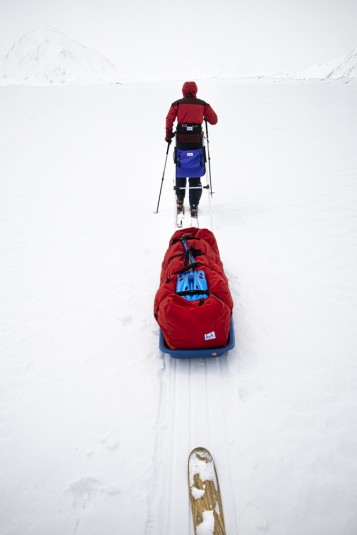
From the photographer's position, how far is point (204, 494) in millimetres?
2199

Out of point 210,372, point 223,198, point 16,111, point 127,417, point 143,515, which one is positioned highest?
point 16,111

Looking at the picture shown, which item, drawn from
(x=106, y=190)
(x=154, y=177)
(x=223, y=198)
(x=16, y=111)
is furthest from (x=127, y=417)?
(x=16, y=111)

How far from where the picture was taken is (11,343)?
3684 millimetres

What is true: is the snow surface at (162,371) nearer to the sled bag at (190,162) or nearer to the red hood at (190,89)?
the sled bag at (190,162)

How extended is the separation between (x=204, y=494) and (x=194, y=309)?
1.53m

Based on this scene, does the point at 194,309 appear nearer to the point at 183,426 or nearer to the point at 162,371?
the point at 162,371

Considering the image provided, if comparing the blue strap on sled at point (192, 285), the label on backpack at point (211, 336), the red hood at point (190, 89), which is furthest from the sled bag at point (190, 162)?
the label on backpack at point (211, 336)

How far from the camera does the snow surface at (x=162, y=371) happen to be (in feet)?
7.39

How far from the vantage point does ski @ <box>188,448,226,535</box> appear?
2.05 m

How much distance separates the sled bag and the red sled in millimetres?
2452

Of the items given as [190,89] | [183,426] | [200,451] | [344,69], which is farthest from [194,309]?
[344,69]

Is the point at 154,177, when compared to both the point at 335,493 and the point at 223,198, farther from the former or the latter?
the point at 335,493

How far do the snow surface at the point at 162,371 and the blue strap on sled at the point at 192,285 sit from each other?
83cm

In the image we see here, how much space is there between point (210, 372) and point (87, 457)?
1.47 metres
